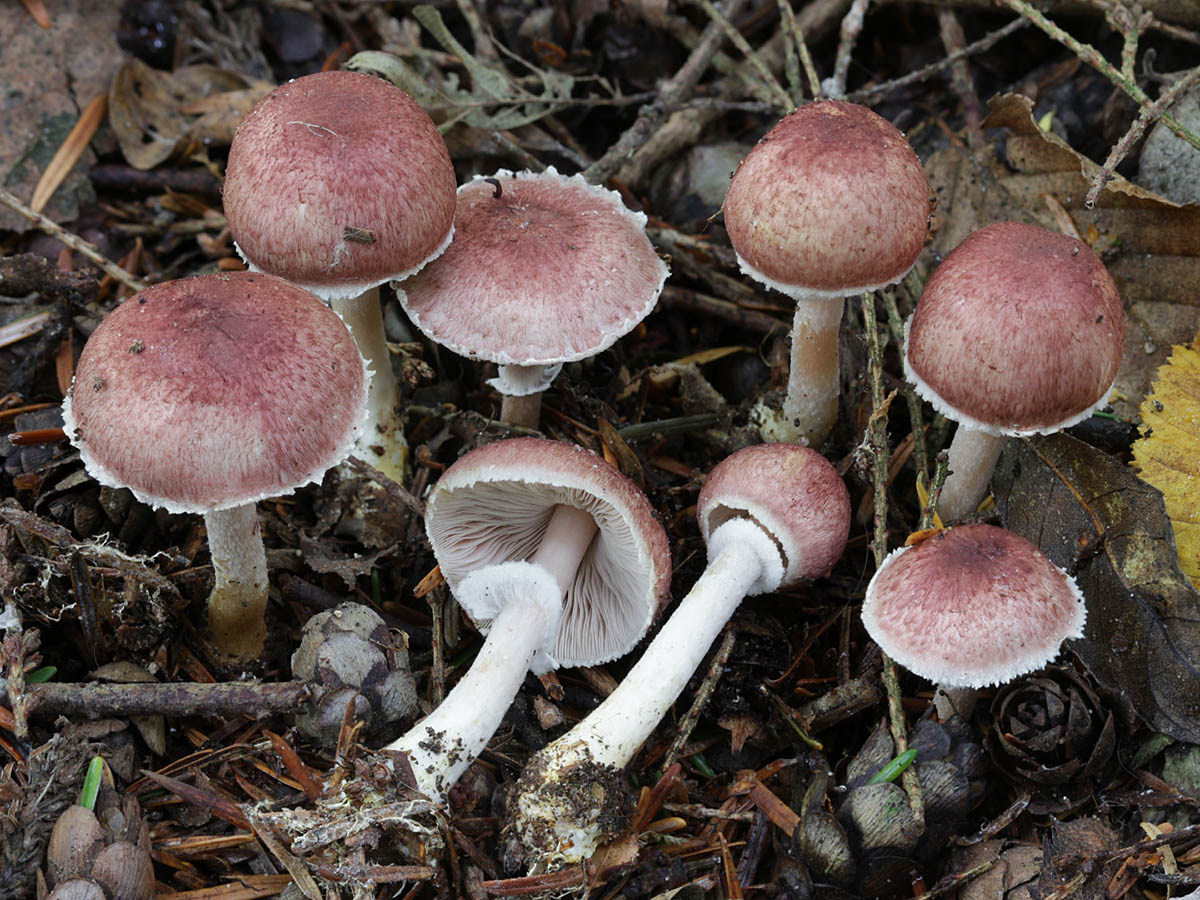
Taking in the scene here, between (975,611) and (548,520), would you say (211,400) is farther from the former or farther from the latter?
(975,611)

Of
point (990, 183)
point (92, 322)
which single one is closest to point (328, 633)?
point (92, 322)

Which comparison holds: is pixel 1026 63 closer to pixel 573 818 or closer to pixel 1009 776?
pixel 1009 776

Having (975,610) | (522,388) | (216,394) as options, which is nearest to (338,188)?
(216,394)

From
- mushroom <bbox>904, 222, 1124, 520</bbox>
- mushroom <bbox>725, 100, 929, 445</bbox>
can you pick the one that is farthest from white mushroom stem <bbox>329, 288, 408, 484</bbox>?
mushroom <bbox>904, 222, 1124, 520</bbox>

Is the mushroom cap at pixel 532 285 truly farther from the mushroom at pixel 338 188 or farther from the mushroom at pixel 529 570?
the mushroom at pixel 529 570

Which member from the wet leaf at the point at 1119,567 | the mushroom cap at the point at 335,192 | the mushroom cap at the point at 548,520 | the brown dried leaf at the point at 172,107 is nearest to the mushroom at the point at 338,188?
the mushroom cap at the point at 335,192

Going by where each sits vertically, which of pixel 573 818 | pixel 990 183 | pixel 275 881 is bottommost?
pixel 275 881
